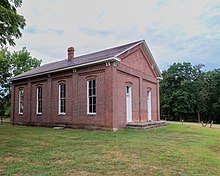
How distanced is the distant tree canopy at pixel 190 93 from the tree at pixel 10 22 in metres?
29.4

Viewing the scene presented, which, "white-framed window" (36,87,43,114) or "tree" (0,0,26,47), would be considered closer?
"tree" (0,0,26,47)

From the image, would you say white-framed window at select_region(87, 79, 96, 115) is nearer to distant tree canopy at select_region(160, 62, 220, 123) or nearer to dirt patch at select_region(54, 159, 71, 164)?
dirt patch at select_region(54, 159, 71, 164)

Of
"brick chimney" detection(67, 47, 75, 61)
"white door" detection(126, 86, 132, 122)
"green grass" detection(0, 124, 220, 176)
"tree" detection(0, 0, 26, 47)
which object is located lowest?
"green grass" detection(0, 124, 220, 176)

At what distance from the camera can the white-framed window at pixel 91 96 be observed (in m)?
14.3

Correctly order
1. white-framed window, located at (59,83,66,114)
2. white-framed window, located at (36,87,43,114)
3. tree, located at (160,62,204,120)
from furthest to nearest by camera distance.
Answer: tree, located at (160,62,204,120) → white-framed window, located at (36,87,43,114) → white-framed window, located at (59,83,66,114)

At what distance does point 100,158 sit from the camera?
6.33m

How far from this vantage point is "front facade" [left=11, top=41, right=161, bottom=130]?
13.6 meters

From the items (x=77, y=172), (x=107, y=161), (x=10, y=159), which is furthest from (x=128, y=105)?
(x=77, y=172)

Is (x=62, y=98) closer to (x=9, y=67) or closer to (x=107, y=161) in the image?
(x=107, y=161)

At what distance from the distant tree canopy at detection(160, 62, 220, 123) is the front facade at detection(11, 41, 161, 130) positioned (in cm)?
1658

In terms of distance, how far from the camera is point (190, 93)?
35125mm

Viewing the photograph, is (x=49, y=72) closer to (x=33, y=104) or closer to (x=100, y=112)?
(x=33, y=104)

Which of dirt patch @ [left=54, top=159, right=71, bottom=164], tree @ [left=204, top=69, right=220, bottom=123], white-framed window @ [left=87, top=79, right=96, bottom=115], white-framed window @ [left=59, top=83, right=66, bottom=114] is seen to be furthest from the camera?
tree @ [left=204, top=69, right=220, bottom=123]

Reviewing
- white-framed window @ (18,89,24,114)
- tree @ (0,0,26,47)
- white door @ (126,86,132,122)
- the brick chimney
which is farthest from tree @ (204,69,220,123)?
tree @ (0,0,26,47)
